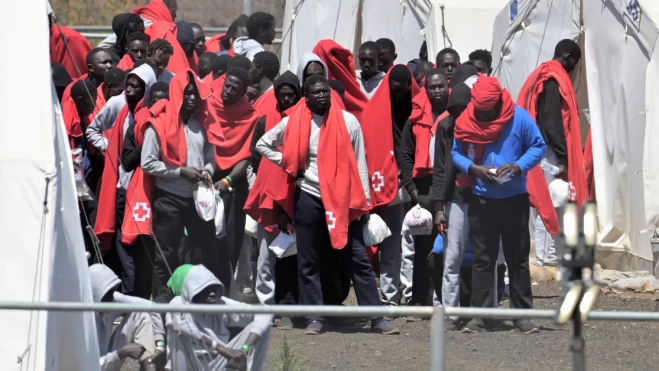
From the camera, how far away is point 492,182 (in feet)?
25.1

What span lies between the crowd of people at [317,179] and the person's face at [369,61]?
0.26 meters

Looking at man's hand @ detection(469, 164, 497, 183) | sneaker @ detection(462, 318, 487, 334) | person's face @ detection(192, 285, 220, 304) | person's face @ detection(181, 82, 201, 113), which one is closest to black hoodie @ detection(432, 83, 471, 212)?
man's hand @ detection(469, 164, 497, 183)

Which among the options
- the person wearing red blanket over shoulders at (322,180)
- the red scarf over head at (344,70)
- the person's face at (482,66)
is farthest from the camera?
the person's face at (482,66)

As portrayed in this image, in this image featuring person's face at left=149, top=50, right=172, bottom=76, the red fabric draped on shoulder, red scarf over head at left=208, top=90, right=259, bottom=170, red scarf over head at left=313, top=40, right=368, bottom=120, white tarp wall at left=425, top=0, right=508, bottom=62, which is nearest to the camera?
red scarf over head at left=208, top=90, right=259, bottom=170

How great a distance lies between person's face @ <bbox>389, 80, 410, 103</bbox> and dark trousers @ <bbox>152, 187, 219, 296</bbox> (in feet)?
5.19

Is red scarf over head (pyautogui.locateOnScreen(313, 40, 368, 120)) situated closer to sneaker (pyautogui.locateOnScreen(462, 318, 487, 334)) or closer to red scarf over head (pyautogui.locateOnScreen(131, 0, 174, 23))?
red scarf over head (pyautogui.locateOnScreen(131, 0, 174, 23))

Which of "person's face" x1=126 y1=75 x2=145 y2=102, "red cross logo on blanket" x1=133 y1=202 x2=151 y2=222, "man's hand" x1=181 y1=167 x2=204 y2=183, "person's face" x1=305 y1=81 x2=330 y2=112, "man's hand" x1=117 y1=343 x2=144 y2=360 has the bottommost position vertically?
"man's hand" x1=117 y1=343 x2=144 y2=360

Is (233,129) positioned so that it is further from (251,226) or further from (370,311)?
(370,311)

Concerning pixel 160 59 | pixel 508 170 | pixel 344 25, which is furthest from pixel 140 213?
pixel 344 25

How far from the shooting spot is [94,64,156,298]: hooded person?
7965 millimetres

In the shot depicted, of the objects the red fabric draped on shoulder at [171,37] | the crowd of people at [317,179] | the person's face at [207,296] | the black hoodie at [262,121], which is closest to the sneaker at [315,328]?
the person's face at [207,296]

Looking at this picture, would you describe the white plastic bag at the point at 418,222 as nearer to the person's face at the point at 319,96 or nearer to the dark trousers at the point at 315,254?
the dark trousers at the point at 315,254

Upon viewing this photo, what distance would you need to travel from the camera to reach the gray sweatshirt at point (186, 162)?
775cm

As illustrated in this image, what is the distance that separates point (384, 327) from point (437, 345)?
321 mm
